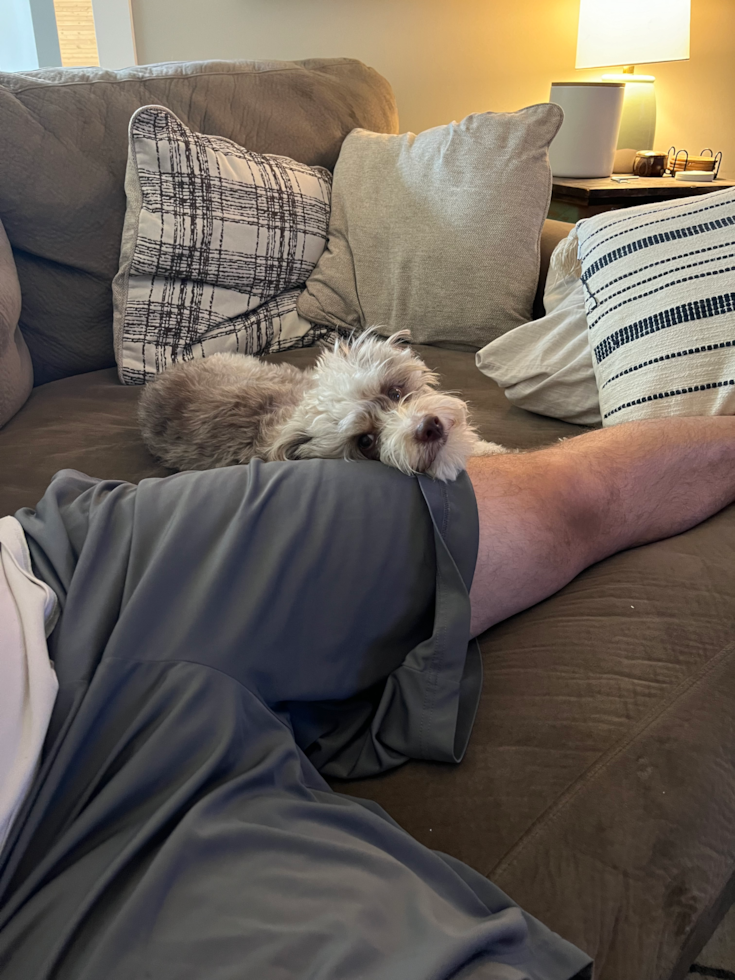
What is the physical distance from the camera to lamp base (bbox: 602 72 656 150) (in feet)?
9.41

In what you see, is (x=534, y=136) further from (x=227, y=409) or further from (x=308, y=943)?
(x=308, y=943)

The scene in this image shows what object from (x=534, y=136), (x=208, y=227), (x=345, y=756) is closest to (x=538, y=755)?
(x=345, y=756)

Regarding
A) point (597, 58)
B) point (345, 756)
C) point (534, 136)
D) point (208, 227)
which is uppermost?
point (597, 58)

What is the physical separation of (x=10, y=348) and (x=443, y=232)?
1.06 meters

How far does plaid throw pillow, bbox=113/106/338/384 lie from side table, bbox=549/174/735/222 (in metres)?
1.06

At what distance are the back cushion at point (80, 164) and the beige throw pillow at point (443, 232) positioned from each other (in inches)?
12.6

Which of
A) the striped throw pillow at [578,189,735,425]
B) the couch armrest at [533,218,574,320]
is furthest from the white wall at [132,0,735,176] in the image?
the striped throw pillow at [578,189,735,425]

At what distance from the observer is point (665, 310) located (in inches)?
48.9

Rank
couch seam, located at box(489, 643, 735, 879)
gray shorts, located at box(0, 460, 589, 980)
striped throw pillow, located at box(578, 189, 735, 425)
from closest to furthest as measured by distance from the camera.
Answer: gray shorts, located at box(0, 460, 589, 980) → couch seam, located at box(489, 643, 735, 879) → striped throw pillow, located at box(578, 189, 735, 425)

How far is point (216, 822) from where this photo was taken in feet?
1.97

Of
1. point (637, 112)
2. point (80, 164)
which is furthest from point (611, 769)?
point (637, 112)

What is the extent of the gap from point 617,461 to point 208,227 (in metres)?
1.16

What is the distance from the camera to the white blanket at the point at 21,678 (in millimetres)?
578

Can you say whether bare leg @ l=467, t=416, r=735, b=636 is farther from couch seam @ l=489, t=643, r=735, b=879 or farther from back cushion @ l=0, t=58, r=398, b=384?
back cushion @ l=0, t=58, r=398, b=384
